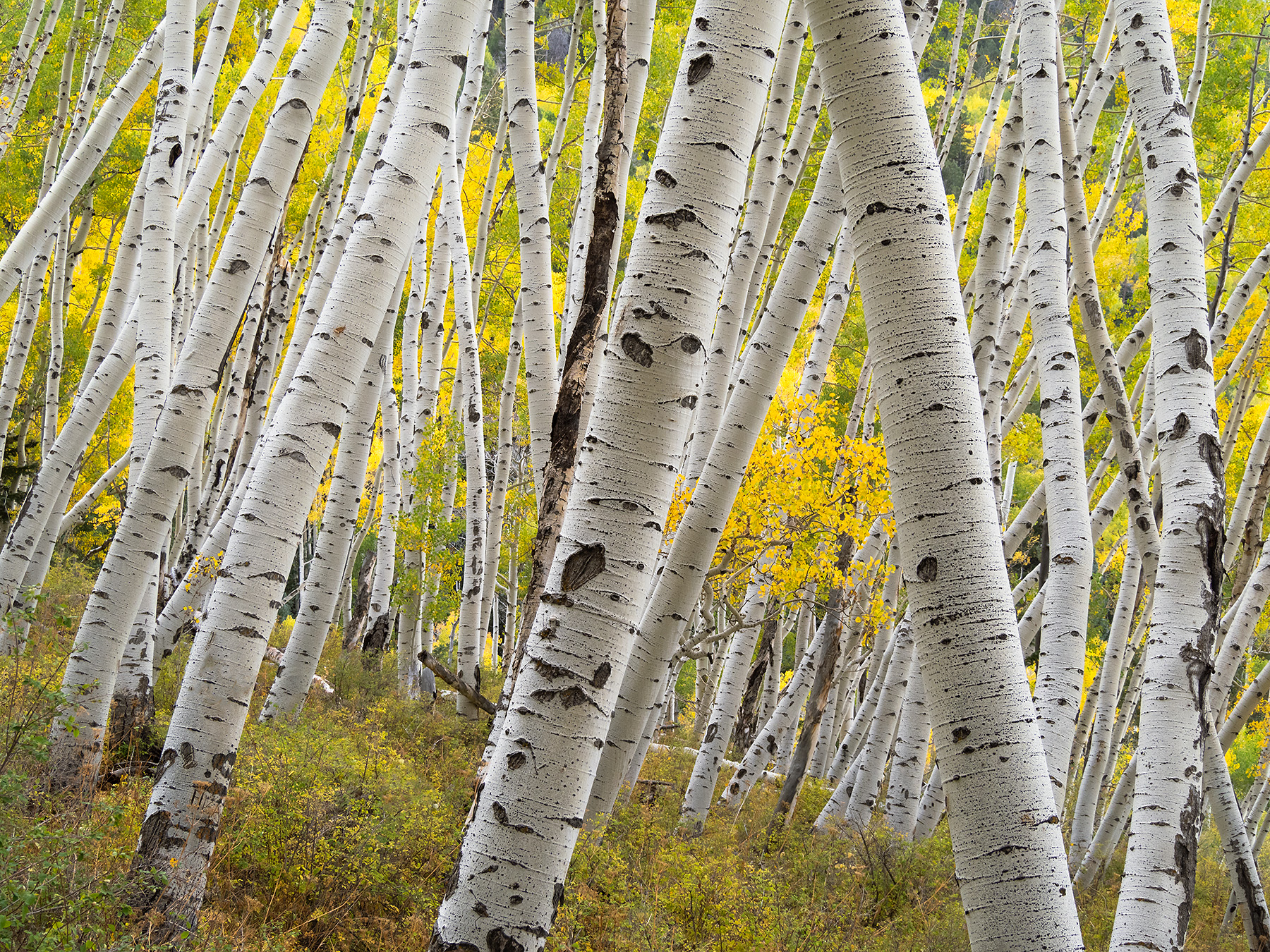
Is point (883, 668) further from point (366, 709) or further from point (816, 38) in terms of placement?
point (816, 38)

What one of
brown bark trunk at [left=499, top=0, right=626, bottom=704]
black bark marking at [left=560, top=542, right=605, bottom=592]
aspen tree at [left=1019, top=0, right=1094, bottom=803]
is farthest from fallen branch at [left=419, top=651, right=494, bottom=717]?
black bark marking at [left=560, top=542, right=605, bottom=592]

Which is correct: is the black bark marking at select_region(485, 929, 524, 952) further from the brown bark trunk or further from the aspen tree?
the aspen tree

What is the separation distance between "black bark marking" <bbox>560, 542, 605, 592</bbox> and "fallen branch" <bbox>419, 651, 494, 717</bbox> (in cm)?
587

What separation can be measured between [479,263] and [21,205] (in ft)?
24.1

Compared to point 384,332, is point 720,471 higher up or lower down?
lower down

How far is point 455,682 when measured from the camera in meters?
7.23

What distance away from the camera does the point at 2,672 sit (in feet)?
15.0

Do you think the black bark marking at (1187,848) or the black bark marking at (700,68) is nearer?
the black bark marking at (700,68)

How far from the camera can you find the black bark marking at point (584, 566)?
1.63 meters

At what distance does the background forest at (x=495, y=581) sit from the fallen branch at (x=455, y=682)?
0.30 meters

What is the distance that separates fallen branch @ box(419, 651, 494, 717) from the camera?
718 cm

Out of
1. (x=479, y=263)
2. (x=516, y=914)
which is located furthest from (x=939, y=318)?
(x=479, y=263)

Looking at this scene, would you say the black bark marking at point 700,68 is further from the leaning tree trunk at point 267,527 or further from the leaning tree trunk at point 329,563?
the leaning tree trunk at point 329,563

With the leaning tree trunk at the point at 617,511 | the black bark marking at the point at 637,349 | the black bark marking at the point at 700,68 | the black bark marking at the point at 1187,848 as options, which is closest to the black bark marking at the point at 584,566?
the leaning tree trunk at the point at 617,511
